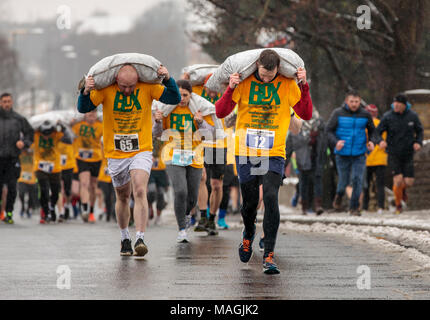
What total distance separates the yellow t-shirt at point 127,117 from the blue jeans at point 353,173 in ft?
22.4

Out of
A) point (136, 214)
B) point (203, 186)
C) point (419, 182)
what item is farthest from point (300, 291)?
point (419, 182)

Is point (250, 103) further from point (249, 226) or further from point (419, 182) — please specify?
point (419, 182)

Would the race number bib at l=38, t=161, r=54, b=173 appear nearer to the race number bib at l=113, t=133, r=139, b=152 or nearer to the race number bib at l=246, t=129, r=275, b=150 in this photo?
the race number bib at l=113, t=133, r=139, b=152

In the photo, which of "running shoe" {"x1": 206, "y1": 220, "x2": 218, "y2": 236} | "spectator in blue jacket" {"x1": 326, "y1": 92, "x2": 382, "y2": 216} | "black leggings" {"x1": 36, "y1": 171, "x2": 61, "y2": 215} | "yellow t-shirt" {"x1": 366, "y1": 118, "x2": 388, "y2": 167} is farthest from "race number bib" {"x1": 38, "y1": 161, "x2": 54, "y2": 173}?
"yellow t-shirt" {"x1": 366, "y1": 118, "x2": 388, "y2": 167}

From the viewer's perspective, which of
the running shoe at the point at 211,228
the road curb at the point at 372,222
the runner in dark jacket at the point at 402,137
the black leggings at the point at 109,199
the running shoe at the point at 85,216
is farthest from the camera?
the black leggings at the point at 109,199

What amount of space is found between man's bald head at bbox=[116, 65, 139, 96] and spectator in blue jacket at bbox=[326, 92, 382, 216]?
6.87 m

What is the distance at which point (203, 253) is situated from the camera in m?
11.1

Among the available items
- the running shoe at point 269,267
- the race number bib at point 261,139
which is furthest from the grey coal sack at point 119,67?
the running shoe at point 269,267

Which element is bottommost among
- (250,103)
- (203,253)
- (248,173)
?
(203,253)

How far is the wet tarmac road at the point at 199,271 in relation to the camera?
777 cm

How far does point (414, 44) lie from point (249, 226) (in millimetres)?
13245

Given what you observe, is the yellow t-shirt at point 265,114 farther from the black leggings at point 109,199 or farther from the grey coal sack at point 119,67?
the black leggings at point 109,199

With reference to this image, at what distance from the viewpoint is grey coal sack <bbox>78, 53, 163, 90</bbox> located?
10.3m

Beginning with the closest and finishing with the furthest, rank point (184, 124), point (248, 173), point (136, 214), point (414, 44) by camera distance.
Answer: point (248, 173), point (136, 214), point (184, 124), point (414, 44)
